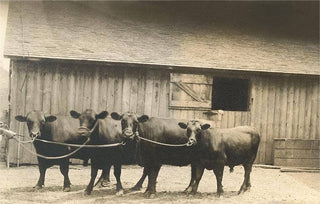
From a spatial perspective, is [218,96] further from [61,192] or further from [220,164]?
[61,192]

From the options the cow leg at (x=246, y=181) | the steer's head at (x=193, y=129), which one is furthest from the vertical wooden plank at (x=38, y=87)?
the cow leg at (x=246, y=181)

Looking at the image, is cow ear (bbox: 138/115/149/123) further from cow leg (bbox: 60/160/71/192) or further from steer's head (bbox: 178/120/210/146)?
cow leg (bbox: 60/160/71/192)

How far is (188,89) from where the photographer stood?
10297 mm

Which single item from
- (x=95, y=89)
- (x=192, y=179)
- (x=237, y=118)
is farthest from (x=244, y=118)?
(x=95, y=89)

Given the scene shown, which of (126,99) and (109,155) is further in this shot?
(126,99)

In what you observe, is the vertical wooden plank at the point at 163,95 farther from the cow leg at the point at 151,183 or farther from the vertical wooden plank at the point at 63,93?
the cow leg at the point at 151,183

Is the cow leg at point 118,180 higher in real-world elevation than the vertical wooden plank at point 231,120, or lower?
lower

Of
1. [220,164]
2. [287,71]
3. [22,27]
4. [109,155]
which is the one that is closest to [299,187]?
[220,164]

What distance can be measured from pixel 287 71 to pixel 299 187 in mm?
3315

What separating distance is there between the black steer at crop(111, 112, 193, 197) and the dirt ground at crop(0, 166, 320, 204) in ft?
1.58

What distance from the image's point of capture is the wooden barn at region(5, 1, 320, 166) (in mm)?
9672

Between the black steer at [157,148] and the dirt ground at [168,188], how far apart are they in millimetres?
482

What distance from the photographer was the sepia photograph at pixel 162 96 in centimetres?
732

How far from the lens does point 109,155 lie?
7.34m
